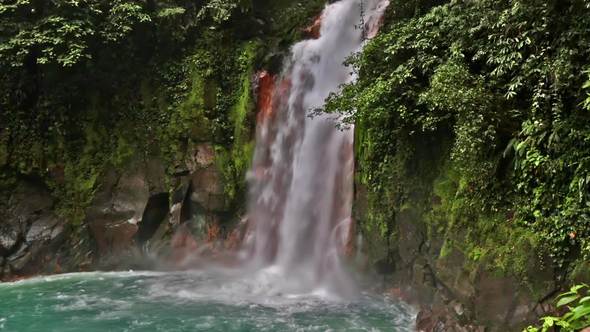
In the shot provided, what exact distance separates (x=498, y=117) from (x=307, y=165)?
5.84m

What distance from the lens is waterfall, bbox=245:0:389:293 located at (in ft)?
34.1

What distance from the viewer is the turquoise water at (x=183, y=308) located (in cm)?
784

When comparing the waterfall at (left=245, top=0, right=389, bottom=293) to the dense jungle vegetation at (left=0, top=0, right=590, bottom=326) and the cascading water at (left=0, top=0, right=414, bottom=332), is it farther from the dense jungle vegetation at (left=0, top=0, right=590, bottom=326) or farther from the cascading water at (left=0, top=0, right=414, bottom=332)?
the dense jungle vegetation at (left=0, top=0, right=590, bottom=326)

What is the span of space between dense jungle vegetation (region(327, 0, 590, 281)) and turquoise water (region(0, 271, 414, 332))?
207 centimetres

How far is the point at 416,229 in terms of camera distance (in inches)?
322

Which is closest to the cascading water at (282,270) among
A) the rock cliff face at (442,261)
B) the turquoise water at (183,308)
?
the turquoise water at (183,308)

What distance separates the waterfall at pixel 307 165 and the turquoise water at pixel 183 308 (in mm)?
972

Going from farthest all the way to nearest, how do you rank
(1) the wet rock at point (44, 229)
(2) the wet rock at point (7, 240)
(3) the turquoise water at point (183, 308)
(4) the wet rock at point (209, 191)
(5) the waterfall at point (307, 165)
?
1. (4) the wet rock at point (209, 191)
2. (1) the wet rock at point (44, 229)
3. (2) the wet rock at point (7, 240)
4. (5) the waterfall at point (307, 165)
5. (3) the turquoise water at point (183, 308)

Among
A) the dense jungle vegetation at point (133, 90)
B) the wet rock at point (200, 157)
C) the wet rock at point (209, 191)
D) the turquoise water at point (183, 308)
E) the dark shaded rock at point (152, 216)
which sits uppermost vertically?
the dense jungle vegetation at point (133, 90)

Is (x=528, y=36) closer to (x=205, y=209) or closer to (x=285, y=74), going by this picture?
(x=285, y=74)

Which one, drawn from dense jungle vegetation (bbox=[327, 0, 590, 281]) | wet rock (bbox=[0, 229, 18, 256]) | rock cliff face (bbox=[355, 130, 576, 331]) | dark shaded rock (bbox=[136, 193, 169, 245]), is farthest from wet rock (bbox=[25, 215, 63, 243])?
dense jungle vegetation (bbox=[327, 0, 590, 281])

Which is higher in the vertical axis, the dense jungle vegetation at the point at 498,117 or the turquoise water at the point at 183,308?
the dense jungle vegetation at the point at 498,117

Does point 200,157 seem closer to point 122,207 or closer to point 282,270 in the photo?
point 122,207

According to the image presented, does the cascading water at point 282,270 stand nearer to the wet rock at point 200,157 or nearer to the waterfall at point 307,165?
the waterfall at point 307,165
